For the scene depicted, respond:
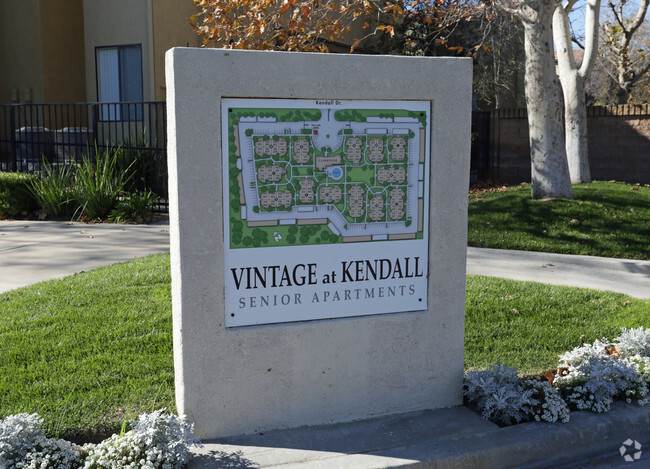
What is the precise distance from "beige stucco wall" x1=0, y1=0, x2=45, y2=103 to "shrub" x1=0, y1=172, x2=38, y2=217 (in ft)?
19.6

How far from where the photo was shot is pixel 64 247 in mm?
8773

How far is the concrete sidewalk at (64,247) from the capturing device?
736 cm

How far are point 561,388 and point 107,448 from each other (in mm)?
2737

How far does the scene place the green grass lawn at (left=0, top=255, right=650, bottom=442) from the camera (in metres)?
4.03

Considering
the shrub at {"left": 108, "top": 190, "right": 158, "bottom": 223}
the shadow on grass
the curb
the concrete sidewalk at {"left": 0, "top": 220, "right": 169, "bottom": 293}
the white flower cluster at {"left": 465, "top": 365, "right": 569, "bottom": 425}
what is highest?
the shrub at {"left": 108, "top": 190, "right": 158, "bottom": 223}

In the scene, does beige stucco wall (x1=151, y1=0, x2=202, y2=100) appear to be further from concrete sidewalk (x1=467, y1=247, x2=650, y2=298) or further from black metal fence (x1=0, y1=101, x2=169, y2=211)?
concrete sidewalk (x1=467, y1=247, x2=650, y2=298)

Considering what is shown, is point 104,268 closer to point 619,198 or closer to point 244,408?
point 244,408

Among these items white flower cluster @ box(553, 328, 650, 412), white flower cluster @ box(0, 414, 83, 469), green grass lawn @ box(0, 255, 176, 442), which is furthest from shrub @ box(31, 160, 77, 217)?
white flower cluster @ box(553, 328, 650, 412)

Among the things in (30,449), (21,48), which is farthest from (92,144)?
(30,449)

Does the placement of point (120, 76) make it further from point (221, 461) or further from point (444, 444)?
point (444, 444)

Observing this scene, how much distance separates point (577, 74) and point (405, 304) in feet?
38.6

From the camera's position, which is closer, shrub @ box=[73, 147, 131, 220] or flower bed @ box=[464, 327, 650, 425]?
flower bed @ box=[464, 327, 650, 425]

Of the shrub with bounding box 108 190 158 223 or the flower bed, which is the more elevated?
the shrub with bounding box 108 190 158 223

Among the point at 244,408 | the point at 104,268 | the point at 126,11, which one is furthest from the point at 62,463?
the point at 126,11
